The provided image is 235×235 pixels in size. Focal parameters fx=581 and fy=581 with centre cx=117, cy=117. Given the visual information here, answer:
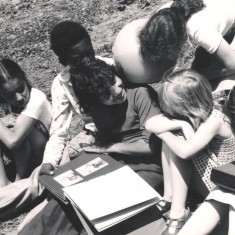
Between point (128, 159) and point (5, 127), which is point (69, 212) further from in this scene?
point (5, 127)

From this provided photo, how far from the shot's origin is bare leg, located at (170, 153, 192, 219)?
3.58 meters

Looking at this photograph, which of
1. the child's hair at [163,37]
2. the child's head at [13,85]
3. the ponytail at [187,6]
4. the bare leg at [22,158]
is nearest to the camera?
the child's hair at [163,37]

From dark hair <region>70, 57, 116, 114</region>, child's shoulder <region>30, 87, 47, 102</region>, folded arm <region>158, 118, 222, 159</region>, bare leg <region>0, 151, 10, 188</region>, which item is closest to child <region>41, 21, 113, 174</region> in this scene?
child's shoulder <region>30, 87, 47, 102</region>

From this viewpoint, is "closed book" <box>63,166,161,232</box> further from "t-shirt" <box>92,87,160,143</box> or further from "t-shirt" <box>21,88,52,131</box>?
"t-shirt" <box>21,88,52,131</box>

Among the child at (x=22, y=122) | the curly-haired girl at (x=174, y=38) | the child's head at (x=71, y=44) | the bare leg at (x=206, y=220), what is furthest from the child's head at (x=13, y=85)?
the bare leg at (x=206, y=220)

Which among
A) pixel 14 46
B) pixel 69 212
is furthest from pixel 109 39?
pixel 69 212

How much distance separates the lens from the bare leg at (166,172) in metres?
3.73

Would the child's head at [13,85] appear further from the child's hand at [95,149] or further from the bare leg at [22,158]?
the child's hand at [95,149]

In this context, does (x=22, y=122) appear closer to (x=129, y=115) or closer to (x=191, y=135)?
(x=129, y=115)

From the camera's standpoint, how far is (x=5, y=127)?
439 cm

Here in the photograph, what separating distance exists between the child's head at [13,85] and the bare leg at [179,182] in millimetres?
1403

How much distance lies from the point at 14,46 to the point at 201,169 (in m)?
4.47

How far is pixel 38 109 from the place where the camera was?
14.6 ft

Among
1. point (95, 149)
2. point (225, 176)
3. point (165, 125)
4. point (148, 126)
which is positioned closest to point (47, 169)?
point (95, 149)
